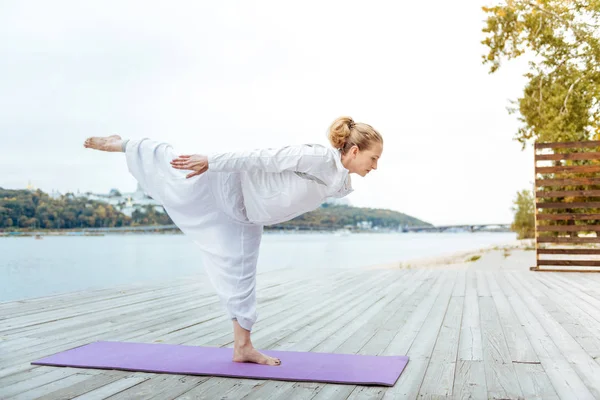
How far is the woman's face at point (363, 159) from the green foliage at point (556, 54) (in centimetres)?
875

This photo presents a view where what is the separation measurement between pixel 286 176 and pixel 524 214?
16.8m

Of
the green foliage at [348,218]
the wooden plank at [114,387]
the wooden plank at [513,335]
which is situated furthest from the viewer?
the green foliage at [348,218]

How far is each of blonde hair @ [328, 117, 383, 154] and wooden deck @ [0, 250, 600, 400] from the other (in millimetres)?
905

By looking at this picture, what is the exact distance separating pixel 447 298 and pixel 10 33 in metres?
34.1

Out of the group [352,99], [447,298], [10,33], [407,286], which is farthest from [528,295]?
[10,33]

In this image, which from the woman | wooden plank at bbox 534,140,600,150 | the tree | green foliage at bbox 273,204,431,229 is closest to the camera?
the woman

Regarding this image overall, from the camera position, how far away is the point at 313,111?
26.2 meters

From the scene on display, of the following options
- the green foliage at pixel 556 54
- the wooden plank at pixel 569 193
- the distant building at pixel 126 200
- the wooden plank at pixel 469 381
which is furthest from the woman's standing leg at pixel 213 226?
the distant building at pixel 126 200

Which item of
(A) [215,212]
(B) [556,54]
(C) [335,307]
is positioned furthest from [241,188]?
(B) [556,54]

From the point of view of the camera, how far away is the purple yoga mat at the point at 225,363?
2.18m

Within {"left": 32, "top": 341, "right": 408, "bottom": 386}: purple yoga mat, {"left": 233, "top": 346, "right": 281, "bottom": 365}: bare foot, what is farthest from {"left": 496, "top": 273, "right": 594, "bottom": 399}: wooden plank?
{"left": 233, "top": 346, "right": 281, "bottom": 365}: bare foot

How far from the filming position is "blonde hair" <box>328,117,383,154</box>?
87.4 inches

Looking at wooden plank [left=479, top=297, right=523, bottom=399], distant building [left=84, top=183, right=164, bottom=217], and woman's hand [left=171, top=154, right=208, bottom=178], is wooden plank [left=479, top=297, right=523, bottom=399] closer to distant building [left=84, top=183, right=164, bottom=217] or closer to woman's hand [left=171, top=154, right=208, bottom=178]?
woman's hand [left=171, top=154, right=208, bottom=178]

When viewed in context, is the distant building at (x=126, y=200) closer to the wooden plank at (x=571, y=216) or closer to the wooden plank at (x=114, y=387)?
the wooden plank at (x=571, y=216)
